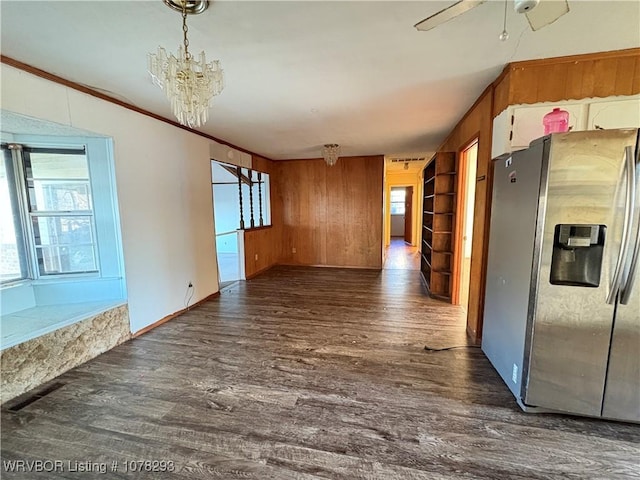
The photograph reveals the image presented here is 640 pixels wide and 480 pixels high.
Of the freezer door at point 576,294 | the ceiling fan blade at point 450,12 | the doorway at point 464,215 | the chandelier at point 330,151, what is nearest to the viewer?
the ceiling fan blade at point 450,12

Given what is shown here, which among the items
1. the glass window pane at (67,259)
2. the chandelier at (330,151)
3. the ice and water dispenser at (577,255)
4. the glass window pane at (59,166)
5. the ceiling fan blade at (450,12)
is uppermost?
the chandelier at (330,151)

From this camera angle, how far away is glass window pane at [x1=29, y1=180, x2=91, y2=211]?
2.80 meters

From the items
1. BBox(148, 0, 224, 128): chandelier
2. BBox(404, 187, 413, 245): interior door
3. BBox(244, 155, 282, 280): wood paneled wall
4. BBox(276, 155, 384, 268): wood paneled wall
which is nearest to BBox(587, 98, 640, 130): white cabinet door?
BBox(148, 0, 224, 128): chandelier

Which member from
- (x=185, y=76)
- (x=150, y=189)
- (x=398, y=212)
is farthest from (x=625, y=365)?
(x=398, y=212)

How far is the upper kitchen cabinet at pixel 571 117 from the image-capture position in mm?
2023

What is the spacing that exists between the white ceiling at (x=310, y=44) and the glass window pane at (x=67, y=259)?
5.43 feet

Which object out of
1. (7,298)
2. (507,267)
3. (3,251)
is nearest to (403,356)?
(507,267)

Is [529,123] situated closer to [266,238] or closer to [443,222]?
[443,222]

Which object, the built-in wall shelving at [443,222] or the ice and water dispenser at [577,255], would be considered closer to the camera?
the ice and water dispenser at [577,255]

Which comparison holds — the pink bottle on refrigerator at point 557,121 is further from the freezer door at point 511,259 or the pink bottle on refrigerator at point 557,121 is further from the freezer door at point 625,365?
the freezer door at point 625,365

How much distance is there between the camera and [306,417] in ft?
5.99

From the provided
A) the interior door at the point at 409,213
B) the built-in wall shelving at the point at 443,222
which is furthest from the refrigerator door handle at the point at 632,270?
the interior door at the point at 409,213

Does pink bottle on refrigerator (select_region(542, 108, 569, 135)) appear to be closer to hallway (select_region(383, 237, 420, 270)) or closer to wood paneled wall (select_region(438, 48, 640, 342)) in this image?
wood paneled wall (select_region(438, 48, 640, 342))

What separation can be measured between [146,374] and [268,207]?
460 centimetres
